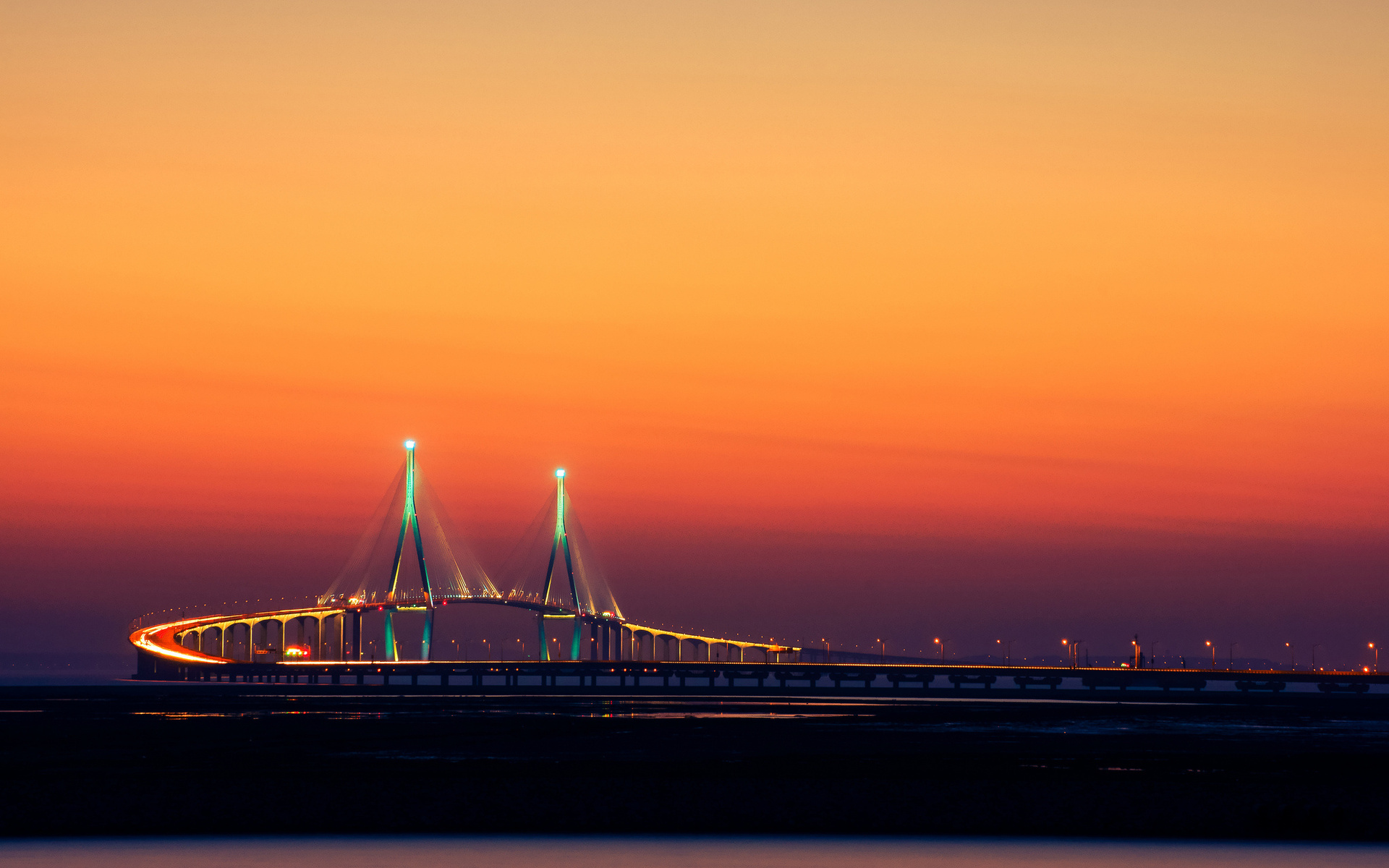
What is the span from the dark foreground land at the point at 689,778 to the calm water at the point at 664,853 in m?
1.28

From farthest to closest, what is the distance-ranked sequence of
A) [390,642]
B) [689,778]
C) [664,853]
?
[390,642] → [689,778] → [664,853]

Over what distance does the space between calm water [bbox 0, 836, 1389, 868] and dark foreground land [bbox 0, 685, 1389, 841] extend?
50.3 inches

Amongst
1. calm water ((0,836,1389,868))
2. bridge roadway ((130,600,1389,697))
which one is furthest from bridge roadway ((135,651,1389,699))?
calm water ((0,836,1389,868))

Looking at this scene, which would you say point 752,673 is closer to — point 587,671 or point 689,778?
point 587,671

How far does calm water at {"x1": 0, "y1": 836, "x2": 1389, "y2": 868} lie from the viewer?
21.9m

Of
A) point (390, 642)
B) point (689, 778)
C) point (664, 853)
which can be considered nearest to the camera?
point (664, 853)

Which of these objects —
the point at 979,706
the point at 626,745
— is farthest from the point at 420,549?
the point at 626,745

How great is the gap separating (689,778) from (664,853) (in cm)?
1077

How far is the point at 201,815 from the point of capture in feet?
88.6

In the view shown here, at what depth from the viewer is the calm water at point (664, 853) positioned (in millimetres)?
21922

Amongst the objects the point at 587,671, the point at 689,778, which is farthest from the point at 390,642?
the point at 689,778

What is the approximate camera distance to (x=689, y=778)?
33.6 metres

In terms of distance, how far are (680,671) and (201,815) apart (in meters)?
165

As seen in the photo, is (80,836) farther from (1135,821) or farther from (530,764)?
(1135,821)
